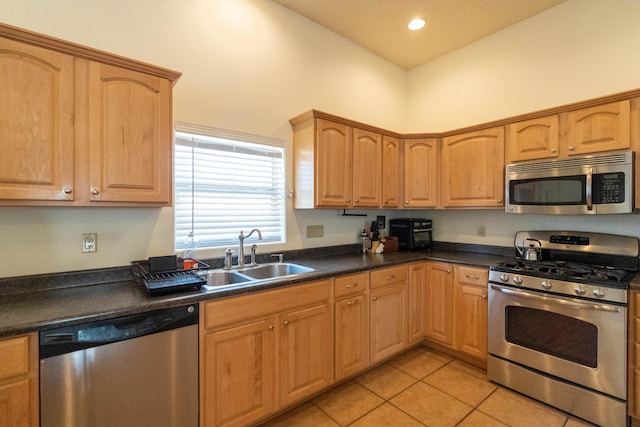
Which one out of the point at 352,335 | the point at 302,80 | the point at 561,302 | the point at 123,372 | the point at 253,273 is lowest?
the point at 352,335

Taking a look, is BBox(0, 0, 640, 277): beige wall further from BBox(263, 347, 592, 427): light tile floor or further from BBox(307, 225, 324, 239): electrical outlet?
BBox(263, 347, 592, 427): light tile floor

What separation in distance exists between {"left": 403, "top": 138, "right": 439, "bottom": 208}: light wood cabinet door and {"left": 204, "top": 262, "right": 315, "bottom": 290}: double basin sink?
155 cm

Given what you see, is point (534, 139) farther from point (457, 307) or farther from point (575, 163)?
point (457, 307)

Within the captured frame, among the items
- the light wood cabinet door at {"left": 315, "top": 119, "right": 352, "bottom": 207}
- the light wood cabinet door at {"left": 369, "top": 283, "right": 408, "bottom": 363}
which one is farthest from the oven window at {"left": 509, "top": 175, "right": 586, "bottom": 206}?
the light wood cabinet door at {"left": 315, "top": 119, "right": 352, "bottom": 207}

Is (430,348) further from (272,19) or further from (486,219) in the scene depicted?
(272,19)

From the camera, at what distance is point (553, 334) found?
2127mm

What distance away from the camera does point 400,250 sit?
3.35m

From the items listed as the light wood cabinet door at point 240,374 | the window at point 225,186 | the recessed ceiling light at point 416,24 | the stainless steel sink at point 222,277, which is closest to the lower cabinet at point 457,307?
the window at point 225,186

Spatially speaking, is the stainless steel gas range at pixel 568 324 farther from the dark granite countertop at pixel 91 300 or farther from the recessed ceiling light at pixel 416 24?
the recessed ceiling light at pixel 416 24

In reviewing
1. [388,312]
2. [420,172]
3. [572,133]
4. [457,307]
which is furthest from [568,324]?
[420,172]

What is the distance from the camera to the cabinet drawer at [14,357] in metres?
1.14

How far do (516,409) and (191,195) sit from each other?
2.81 m

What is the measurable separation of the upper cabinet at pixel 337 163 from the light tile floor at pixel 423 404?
151 centimetres

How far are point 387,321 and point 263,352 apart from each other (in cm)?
123
